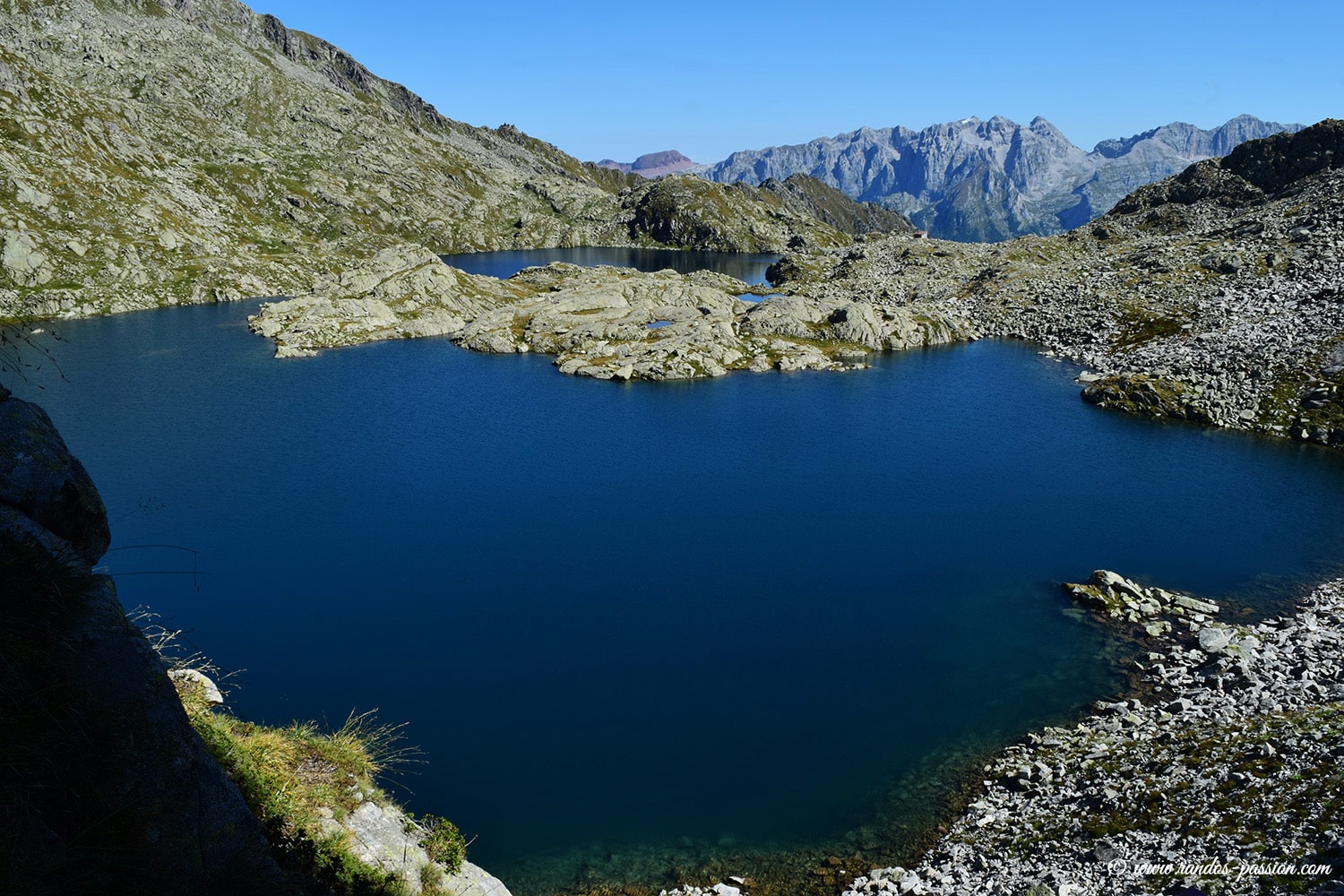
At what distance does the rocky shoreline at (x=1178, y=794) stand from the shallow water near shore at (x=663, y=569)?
8.97 feet

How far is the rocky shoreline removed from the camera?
23.4 metres

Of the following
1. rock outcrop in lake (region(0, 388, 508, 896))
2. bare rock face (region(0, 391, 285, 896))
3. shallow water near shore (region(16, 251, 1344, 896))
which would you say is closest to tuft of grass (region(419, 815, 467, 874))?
rock outcrop in lake (region(0, 388, 508, 896))

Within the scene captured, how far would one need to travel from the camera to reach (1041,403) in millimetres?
92000

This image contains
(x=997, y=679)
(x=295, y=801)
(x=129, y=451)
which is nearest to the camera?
(x=295, y=801)

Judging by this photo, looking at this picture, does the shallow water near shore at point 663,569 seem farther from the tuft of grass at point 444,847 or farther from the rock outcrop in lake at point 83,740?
the rock outcrop in lake at point 83,740

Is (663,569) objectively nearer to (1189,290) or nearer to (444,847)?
(444,847)

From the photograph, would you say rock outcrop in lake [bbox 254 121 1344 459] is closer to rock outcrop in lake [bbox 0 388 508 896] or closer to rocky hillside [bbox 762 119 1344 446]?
rocky hillside [bbox 762 119 1344 446]

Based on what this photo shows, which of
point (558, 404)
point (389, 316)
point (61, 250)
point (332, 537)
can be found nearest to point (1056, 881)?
point (332, 537)

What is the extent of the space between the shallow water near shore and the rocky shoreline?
273cm

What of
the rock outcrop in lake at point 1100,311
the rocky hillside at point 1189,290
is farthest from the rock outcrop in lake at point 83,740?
the rocky hillside at point 1189,290

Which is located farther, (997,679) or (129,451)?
(129,451)

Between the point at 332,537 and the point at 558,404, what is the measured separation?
40.6 m

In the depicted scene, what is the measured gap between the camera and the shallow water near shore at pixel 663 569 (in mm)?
33250

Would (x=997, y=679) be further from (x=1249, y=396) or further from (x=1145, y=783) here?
(x=1249, y=396)
